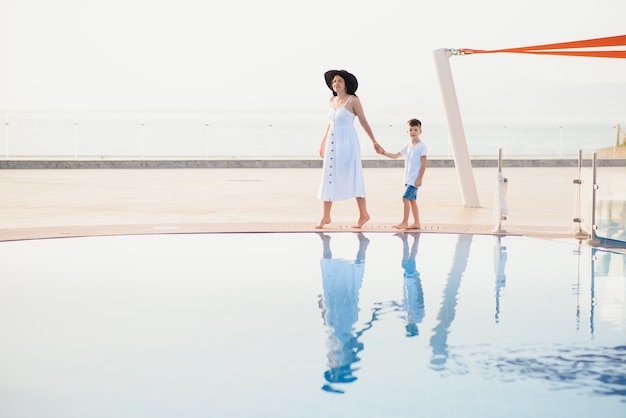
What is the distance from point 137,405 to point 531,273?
174 inches

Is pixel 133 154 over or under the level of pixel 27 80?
under

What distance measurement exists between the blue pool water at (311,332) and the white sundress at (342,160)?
4.48 ft

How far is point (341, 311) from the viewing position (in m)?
6.09

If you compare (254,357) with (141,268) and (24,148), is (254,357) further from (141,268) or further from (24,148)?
(24,148)

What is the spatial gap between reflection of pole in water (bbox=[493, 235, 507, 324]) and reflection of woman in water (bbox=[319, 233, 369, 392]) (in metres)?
0.92

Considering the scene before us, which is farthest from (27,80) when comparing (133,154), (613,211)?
(613,211)

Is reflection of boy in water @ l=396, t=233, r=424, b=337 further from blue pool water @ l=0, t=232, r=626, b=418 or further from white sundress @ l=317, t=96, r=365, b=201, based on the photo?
white sundress @ l=317, t=96, r=365, b=201

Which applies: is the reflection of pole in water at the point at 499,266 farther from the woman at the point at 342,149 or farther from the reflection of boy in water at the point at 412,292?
the woman at the point at 342,149

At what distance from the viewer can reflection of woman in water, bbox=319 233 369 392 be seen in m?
4.61

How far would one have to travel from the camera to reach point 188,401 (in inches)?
161

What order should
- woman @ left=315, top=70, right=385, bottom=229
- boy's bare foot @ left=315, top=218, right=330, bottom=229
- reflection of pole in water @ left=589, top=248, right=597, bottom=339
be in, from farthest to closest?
boy's bare foot @ left=315, top=218, right=330, bottom=229, woman @ left=315, top=70, right=385, bottom=229, reflection of pole in water @ left=589, top=248, right=597, bottom=339

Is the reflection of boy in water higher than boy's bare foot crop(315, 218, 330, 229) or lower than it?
lower

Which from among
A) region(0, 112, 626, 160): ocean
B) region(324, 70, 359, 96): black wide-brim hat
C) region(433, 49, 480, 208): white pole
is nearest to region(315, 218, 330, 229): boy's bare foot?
region(324, 70, 359, 96): black wide-brim hat

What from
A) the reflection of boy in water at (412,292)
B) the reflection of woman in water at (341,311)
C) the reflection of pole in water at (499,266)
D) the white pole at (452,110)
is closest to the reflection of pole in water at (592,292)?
the reflection of pole in water at (499,266)
